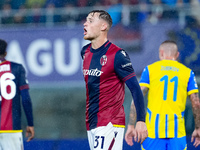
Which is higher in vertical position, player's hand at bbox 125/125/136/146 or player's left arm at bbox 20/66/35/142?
player's left arm at bbox 20/66/35/142

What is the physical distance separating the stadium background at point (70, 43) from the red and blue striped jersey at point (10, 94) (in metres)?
3.04

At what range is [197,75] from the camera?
10.0 meters

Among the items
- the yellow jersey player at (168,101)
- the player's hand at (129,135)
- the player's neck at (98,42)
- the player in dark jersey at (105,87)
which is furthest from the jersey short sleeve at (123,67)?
the yellow jersey player at (168,101)

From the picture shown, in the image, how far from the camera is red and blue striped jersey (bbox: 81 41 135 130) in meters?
4.83

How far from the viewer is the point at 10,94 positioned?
20.6 ft

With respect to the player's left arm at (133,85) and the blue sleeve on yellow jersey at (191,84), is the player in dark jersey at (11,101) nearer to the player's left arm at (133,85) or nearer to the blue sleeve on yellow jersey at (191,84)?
the player's left arm at (133,85)

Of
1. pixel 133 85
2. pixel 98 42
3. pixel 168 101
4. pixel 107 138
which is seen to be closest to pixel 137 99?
pixel 133 85

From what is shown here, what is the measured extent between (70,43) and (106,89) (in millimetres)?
6369

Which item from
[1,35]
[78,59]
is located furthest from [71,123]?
[1,35]

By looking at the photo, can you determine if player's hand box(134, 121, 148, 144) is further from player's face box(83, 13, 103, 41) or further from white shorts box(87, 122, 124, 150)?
player's face box(83, 13, 103, 41)

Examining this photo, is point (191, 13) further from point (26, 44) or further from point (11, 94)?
point (11, 94)

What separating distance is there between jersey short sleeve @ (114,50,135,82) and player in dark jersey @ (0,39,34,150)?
188 centimetres

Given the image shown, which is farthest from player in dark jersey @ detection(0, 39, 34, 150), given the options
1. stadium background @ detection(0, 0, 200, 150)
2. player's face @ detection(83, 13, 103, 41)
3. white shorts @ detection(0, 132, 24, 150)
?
stadium background @ detection(0, 0, 200, 150)

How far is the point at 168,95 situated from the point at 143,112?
69.1 inches
